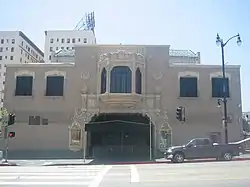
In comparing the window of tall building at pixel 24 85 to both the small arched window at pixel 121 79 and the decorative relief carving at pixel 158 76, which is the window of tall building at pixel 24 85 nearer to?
the small arched window at pixel 121 79

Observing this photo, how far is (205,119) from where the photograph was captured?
1399 inches

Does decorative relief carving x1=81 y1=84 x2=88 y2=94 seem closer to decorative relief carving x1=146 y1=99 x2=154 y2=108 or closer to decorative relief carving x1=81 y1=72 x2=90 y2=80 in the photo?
decorative relief carving x1=81 y1=72 x2=90 y2=80

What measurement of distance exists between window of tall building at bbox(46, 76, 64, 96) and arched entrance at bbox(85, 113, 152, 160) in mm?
4598

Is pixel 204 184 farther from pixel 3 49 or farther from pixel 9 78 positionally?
pixel 3 49

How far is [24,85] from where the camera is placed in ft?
119

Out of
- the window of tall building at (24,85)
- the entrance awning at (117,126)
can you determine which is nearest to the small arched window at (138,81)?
the entrance awning at (117,126)

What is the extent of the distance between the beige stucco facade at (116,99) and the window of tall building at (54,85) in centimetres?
48

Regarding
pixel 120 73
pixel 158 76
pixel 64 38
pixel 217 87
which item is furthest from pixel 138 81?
pixel 64 38

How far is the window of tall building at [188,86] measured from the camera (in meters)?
36.1

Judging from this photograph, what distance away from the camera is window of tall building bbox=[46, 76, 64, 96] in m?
36.0

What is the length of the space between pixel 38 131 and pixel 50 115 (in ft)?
6.46

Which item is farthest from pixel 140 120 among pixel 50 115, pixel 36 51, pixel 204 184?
pixel 36 51

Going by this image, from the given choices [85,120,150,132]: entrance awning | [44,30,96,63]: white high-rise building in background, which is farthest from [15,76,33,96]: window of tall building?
[44,30,96,63]: white high-rise building in background

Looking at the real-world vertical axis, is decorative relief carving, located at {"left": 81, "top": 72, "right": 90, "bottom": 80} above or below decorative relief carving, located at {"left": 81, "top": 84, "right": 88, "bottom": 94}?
above
